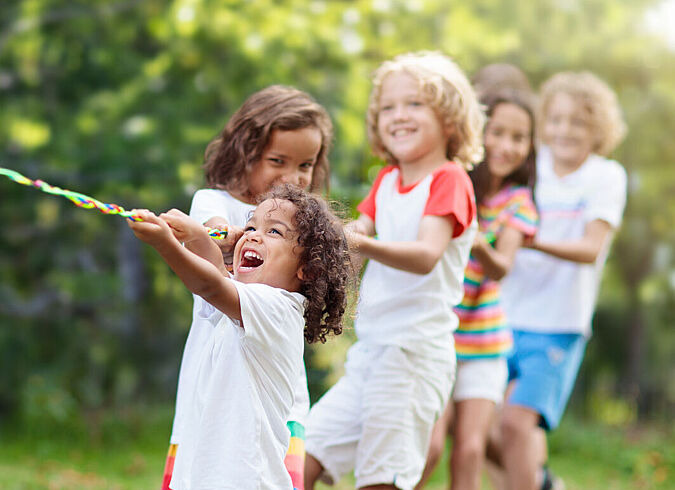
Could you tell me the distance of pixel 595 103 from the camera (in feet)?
13.8

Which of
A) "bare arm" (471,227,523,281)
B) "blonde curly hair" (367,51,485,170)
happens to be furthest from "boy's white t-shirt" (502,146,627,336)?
"blonde curly hair" (367,51,485,170)

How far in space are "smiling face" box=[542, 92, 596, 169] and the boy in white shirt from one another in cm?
217

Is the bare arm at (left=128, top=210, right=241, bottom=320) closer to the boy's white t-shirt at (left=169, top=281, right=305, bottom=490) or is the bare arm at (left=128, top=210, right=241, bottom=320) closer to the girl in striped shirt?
the boy's white t-shirt at (left=169, top=281, right=305, bottom=490)

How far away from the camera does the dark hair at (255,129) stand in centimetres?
283

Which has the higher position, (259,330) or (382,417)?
(259,330)

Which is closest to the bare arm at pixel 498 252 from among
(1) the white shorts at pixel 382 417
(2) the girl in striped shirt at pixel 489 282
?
(2) the girl in striped shirt at pixel 489 282

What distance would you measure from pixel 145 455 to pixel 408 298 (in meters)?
4.63

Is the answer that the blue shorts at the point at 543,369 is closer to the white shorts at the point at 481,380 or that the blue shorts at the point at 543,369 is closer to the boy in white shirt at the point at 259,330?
the white shorts at the point at 481,380

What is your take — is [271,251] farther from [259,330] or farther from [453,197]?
[453,197]

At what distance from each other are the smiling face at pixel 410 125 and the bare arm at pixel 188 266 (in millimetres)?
1161

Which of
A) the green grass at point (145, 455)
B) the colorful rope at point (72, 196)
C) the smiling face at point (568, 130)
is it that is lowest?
the green grass at point (145, 455)

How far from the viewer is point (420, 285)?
9.89 feet

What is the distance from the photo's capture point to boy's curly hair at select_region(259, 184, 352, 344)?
2.30 meters

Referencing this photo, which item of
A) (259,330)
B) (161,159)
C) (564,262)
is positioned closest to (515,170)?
(564,262)
